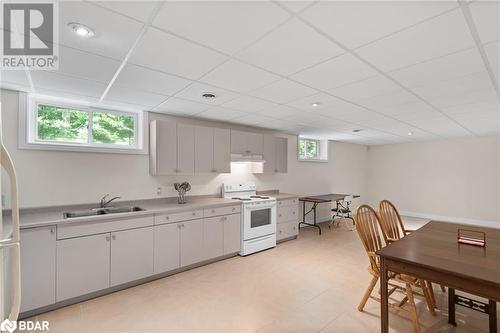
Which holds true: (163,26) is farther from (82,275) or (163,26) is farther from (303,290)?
(303,290)

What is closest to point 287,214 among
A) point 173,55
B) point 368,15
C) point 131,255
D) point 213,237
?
point 213,237

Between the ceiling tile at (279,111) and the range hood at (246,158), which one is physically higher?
the ceiling tile at (279,111)

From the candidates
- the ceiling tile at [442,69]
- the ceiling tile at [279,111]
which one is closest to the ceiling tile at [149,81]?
the ceiling tile at [279,111]

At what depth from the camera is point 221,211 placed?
3.83 m

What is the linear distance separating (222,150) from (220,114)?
25.6 inches

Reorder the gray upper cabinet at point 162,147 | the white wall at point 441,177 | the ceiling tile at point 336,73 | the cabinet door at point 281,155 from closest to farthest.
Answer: the ceiling tile at point 336,73 → the gray upper cabinet at point 162,147 → the cabinet door at point 281,155 → the white wall at point 441,177

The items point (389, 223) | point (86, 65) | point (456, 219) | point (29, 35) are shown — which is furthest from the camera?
point (456, 219)

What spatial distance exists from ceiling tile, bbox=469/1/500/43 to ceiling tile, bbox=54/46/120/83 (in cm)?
252

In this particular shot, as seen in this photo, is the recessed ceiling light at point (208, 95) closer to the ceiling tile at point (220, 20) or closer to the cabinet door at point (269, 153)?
the ceiling tile at point (220, 20)

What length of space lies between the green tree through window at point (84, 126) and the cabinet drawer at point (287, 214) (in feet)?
9.68

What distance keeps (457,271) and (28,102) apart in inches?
176

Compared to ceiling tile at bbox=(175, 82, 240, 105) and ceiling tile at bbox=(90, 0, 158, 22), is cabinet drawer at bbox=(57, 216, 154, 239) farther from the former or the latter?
ceiling tile at bbox=(90, 0, 158, 22)

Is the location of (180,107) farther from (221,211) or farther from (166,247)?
(166,247)

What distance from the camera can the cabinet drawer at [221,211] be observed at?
3.66 m
